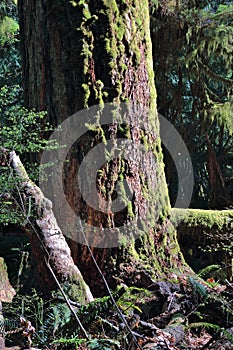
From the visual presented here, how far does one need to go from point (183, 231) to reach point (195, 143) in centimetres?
461

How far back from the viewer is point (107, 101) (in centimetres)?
322

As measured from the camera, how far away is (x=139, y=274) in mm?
3168

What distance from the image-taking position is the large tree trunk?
3191 mm

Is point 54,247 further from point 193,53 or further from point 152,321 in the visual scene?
point 193,53

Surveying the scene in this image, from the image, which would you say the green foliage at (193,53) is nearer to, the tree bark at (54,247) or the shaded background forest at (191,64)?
the shaded background forest at (191,64)

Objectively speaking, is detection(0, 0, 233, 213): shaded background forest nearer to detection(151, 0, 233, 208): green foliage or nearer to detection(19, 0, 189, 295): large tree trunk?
detection(151, 0, 233, 208): green foliage

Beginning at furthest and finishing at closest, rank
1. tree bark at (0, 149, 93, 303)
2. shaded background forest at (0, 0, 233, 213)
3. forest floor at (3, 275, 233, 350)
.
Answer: shaded background forest at (0, 0, 233, 213), tree bark at (0, 149, 93, 303), forest floor at (3, 275, 233, 350)

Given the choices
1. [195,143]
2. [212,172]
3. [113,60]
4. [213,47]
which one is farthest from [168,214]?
[195,143]

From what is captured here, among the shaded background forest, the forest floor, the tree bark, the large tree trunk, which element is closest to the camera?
the forest floor

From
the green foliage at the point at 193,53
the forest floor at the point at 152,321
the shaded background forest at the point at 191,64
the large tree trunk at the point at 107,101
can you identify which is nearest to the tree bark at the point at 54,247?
the forest floor at the point at 152,321

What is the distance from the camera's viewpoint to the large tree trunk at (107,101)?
319 centimetres

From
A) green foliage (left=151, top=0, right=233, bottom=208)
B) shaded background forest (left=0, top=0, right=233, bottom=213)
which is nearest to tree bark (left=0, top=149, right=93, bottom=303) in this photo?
shaded background forest (left=0, top=0, right=233, bottom=213)

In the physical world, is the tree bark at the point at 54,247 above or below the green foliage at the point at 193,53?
below

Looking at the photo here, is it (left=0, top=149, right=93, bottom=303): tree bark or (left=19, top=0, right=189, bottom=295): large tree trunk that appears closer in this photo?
(left=0, top=149, right=93, bottom=303): tree bark
